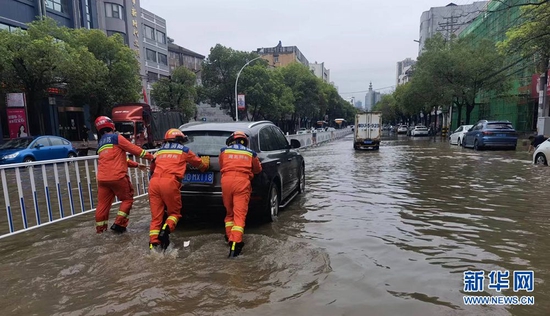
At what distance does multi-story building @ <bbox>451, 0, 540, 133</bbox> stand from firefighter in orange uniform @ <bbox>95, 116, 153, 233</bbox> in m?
26.7

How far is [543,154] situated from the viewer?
38.4ft

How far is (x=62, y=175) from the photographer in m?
11.6

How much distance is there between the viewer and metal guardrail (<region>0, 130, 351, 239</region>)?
5266 millimetres

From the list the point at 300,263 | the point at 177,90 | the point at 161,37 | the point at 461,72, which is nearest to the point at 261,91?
the point at 177,90

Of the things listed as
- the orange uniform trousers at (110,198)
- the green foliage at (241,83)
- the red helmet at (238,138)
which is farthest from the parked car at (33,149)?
the green foliage at (241,83)

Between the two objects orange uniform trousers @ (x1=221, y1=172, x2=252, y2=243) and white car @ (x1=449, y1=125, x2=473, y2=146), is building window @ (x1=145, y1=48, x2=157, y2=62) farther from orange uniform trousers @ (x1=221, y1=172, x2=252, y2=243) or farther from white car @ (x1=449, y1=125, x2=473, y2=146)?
orange uniform trousers @ (x1=221, y1=172, x2=252, y2=243)

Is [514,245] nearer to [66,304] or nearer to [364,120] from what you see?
[66,304]

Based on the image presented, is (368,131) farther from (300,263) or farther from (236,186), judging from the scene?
(300,263)

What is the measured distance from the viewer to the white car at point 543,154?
37.7 ft

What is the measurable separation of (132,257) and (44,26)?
20082mm

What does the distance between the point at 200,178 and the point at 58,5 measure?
3119 cm

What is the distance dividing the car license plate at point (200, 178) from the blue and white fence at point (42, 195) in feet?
6.72

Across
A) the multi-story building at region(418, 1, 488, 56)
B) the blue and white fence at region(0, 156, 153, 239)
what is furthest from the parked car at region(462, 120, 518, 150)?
the multi-story building at region(418, 1, 488, 56)

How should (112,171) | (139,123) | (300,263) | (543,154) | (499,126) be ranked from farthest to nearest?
(139,123), (499,126), (543,154), (112,171), (300,263)
